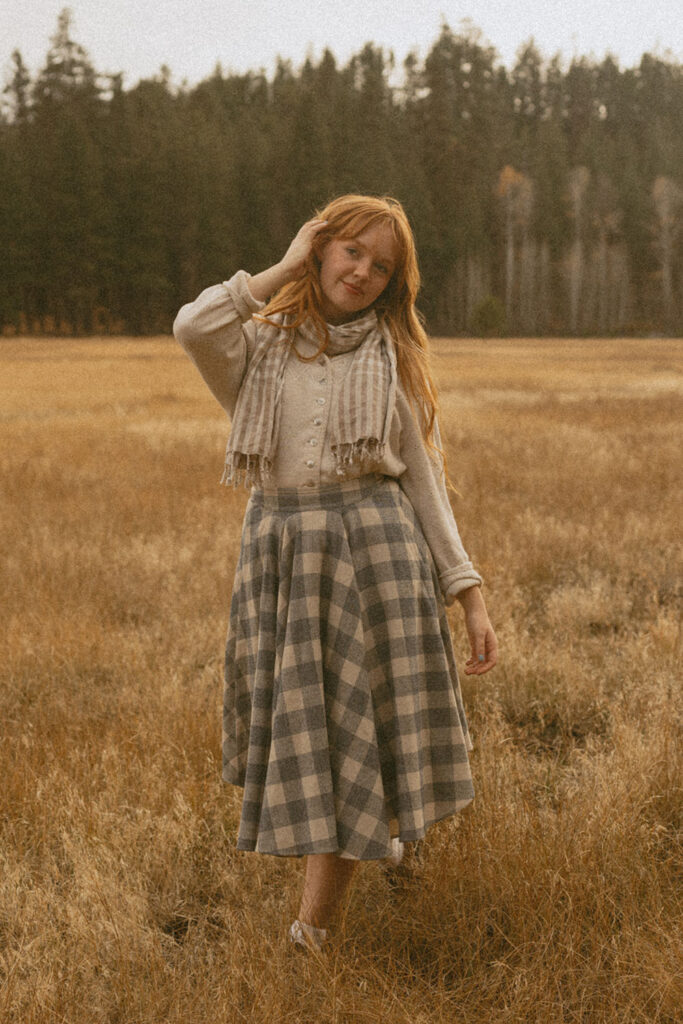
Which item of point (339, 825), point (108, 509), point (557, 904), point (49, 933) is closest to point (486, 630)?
point (339, 825)

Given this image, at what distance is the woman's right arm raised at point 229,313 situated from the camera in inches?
76.3

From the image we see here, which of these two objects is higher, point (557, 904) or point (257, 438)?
point (257, 438)

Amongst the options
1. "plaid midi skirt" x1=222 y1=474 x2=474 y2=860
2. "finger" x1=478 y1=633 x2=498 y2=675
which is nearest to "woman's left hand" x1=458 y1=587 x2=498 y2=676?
"finger" x1=478 y1=633 x2=498 y2=675

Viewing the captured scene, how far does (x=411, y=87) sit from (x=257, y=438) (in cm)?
7738

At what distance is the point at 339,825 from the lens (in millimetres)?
1994

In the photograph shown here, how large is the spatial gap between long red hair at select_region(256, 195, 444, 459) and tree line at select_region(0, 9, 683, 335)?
46.3 metres

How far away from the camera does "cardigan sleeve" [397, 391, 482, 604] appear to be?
7.03 feet

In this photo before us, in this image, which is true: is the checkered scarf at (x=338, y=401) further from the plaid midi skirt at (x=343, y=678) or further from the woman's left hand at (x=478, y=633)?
the woman's left hand at (x=478, y=633)

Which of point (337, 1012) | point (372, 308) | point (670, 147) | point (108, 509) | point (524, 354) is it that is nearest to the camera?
point (337, 1012)

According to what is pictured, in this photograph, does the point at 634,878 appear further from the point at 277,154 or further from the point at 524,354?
the point at 277,154

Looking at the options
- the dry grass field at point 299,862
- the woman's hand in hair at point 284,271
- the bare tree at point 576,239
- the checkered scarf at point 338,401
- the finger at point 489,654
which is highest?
the bare tree at point 576,239

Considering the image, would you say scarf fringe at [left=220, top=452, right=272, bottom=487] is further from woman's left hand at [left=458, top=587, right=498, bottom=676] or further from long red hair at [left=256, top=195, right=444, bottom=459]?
woman's left hand at [left=458, top=587, right=498, bottom=676]

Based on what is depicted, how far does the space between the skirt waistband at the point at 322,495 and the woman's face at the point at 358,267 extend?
1.38 ft

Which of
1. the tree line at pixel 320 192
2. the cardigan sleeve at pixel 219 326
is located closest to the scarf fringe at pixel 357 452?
the cardigan sleeve at pixel 219 326
